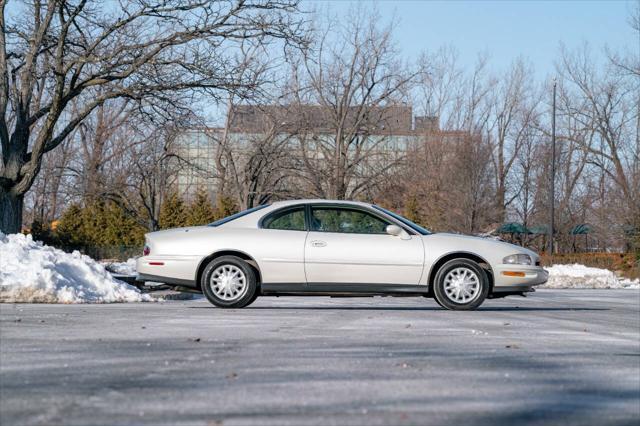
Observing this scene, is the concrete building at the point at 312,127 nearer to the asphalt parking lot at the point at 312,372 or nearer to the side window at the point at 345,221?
the side window at the point at 345,221

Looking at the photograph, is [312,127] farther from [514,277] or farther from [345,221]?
[514,277]

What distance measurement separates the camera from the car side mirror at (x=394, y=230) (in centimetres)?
1303

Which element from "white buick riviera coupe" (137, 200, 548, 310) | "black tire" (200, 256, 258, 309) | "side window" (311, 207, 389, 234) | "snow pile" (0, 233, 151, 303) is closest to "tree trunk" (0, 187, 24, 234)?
"snow pile" (0, 233, 151, 303)

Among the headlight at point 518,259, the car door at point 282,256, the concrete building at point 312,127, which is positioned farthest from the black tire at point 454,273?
the concrete building at point 312,127

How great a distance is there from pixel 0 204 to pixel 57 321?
54.6 feet

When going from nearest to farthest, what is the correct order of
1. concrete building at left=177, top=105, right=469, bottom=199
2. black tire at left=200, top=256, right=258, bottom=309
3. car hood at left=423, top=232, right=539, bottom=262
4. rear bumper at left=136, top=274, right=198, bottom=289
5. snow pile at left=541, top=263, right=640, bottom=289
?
1. black tire at left=200, top=256, right=258, bottom=309
2. rear bumper at left=136, top=274, right=198, bottom=289
3. car hood at left=423, top=232, right=539, bottom=262
4. snow pile at left=541, top=263, right=640, bottom=289
5. concrete building at left=177, top=105, right=469, bottom=199

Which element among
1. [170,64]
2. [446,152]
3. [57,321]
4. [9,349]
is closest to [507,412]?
[9,349]

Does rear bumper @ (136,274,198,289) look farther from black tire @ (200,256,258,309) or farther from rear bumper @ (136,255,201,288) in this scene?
black tire @ (200,256,258,309)

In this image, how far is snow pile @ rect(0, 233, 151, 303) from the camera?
15.2m

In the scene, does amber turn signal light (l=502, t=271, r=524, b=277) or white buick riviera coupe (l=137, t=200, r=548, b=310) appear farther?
amber turn signal light (l=502, t=271, r=524, b=277)

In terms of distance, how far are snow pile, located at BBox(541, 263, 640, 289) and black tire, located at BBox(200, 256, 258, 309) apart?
68.6 feet

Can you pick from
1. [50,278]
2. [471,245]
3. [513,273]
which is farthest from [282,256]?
[50,278]

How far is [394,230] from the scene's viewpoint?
13094 mm

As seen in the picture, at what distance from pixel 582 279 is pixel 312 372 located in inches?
1159
